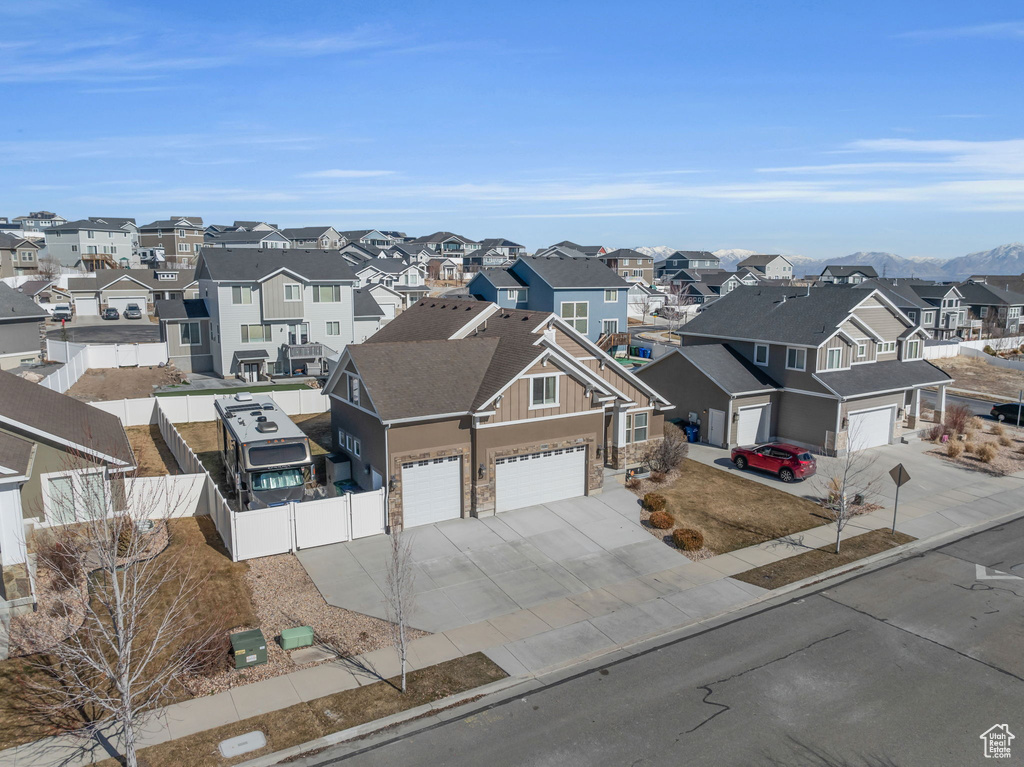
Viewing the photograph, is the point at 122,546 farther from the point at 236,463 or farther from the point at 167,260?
the point at 167,260

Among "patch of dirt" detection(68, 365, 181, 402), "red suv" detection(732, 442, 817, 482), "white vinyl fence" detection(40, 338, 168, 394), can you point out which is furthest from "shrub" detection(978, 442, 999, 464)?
"white vinyl fence" detection(40, 338, 168, 394)

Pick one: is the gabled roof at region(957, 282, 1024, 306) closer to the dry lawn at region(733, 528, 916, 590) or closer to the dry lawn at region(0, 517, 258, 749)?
the dry lawn at region(733, 528, 916, 590)

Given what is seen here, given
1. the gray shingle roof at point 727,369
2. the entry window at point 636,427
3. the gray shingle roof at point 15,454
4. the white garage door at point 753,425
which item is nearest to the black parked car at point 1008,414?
the white garage door at point 753,425

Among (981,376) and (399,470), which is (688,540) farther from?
(981,376)

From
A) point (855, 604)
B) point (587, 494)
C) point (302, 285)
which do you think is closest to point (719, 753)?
point (855, 604)

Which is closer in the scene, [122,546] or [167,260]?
[122,546]

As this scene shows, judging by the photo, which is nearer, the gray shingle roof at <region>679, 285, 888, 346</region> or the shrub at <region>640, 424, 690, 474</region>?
the shrub at <region>640, 424, 690, 474</region>

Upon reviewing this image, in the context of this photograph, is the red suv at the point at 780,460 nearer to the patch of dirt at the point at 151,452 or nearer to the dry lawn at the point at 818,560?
the dry lawn at the point at 818,560
